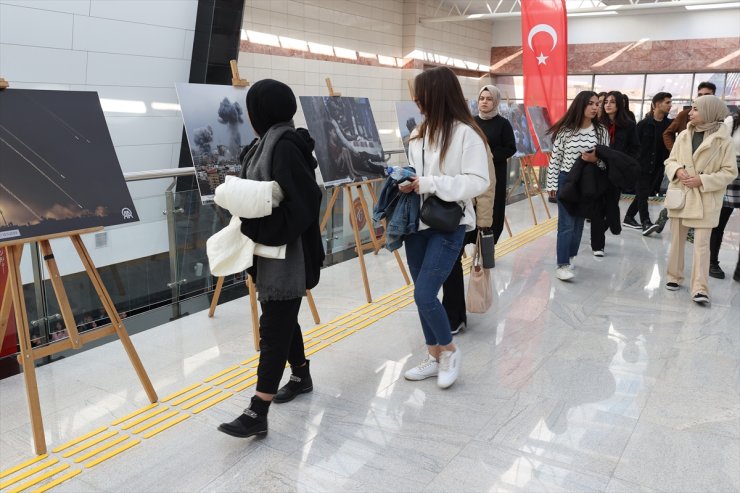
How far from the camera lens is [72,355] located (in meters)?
3.52

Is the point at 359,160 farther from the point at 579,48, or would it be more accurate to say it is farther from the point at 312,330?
the point at 579,48

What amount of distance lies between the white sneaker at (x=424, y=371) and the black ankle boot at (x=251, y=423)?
90 cm

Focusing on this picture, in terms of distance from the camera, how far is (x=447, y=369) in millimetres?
3104

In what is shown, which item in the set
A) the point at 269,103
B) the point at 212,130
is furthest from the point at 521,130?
the point at 269,103

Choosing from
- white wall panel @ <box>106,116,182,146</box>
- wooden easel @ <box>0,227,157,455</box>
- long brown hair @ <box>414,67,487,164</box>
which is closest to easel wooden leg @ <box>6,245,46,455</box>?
wooden easel @ <box>0,227,157,455</box>

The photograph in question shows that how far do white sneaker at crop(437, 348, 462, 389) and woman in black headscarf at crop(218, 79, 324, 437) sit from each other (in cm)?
91

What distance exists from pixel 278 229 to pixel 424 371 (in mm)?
1276

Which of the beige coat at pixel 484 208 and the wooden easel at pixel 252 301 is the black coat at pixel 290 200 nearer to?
the wooden easel at pixel 252 301

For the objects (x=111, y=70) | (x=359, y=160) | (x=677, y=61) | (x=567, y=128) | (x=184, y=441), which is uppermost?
(x=677, y=61)

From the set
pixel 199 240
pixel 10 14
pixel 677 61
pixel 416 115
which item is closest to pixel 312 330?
pixel 199 240

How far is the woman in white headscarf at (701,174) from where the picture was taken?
4.35 meters

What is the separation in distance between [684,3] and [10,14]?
11.4 m

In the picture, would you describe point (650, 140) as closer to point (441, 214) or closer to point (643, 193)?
point (643, 193)

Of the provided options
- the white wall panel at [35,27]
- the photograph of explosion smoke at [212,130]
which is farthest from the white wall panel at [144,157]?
the photograph of explosion smoke at [212,130]
